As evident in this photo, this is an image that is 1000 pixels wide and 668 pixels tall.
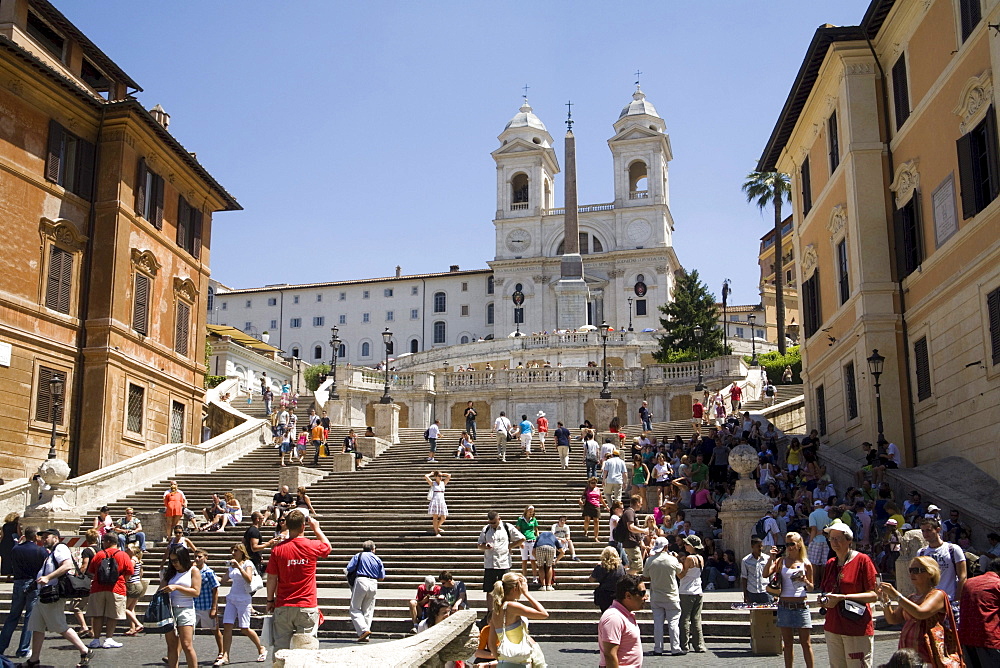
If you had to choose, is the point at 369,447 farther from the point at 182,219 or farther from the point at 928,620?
the point at 928,620

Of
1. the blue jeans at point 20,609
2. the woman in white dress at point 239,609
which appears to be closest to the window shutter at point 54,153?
the blue jeans at point 20,609

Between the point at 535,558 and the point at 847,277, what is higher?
the point at 847,277

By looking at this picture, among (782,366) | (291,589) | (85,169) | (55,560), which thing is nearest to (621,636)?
(291,589)

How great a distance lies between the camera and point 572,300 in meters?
84.8

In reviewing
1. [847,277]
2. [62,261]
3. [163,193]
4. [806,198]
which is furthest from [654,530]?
[163,193]

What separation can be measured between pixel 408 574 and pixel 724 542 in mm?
5965

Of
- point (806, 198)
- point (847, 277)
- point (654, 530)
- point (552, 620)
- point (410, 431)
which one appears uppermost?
point (806, 198)

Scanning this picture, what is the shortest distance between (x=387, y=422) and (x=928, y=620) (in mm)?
29605

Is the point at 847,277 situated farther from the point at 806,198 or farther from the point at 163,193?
the point at 163,193

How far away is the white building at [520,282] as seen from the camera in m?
91.4

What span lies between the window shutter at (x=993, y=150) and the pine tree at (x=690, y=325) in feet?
123

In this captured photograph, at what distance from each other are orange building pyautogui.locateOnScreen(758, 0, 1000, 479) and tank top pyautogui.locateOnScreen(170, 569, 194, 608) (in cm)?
1389

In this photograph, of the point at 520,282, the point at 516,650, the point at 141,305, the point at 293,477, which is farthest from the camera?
the point at 520,282

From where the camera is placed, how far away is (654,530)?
60.4ft
